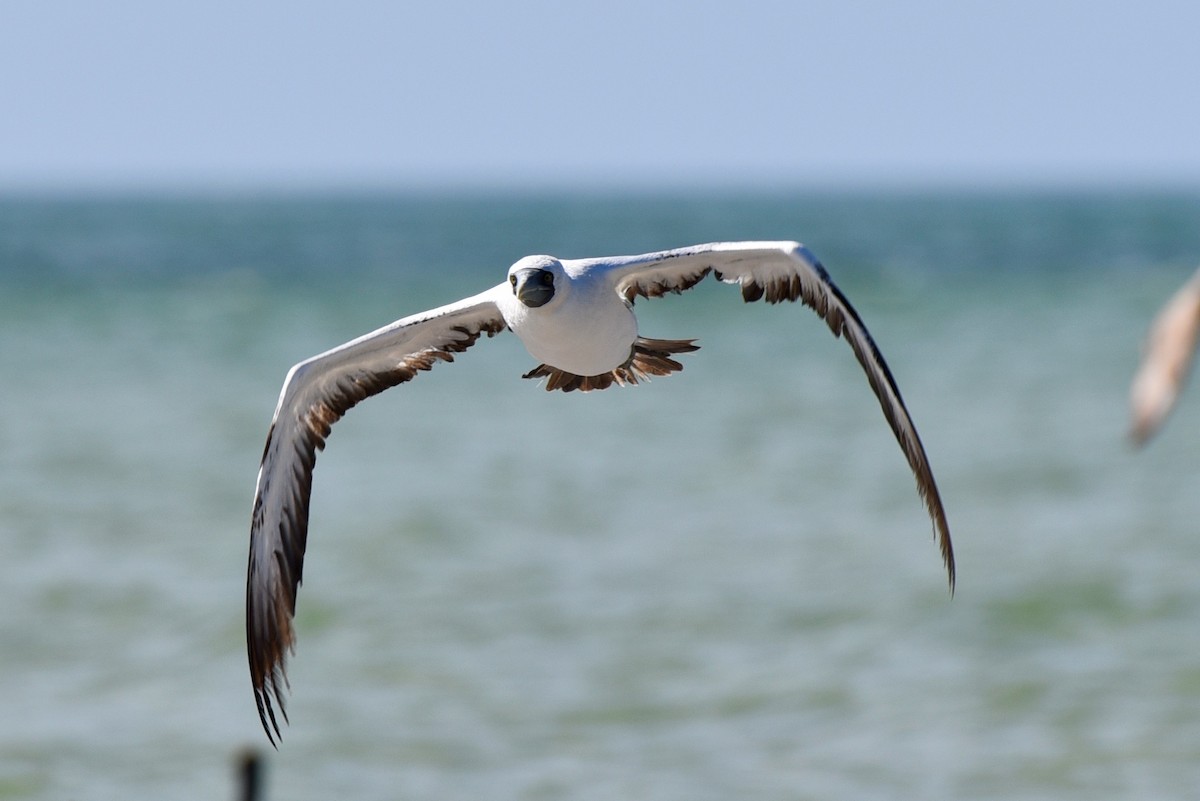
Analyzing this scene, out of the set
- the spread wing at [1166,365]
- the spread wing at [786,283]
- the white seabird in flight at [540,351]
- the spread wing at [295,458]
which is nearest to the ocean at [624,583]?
the spread wing at [295,458]

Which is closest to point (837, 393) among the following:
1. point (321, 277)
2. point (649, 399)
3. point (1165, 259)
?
point (649, 399)

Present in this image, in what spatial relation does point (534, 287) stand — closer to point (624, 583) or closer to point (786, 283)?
point (786, 283)

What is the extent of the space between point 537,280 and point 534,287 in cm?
4

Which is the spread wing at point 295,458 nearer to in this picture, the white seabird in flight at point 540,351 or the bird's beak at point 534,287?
the white seabird in flight at point 540,351

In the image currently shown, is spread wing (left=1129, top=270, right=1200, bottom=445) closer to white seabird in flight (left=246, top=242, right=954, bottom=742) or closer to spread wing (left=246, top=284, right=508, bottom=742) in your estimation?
white seabird in flight (left=246, top=242, right=954, bottom=742)

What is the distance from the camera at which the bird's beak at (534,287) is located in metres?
6.33

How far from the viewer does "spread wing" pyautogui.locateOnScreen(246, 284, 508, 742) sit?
727cm

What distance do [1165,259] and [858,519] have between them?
140 ft

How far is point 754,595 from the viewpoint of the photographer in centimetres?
1641

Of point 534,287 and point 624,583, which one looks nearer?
point 534,287

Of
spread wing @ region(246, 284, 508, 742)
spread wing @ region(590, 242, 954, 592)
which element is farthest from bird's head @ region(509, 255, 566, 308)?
spread wing @ region(246, 284, 508, 742)

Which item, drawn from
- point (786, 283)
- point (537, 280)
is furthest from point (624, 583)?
point (537, 280)

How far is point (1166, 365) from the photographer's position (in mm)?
2764

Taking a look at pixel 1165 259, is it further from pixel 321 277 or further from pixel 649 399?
pixel 649 399
